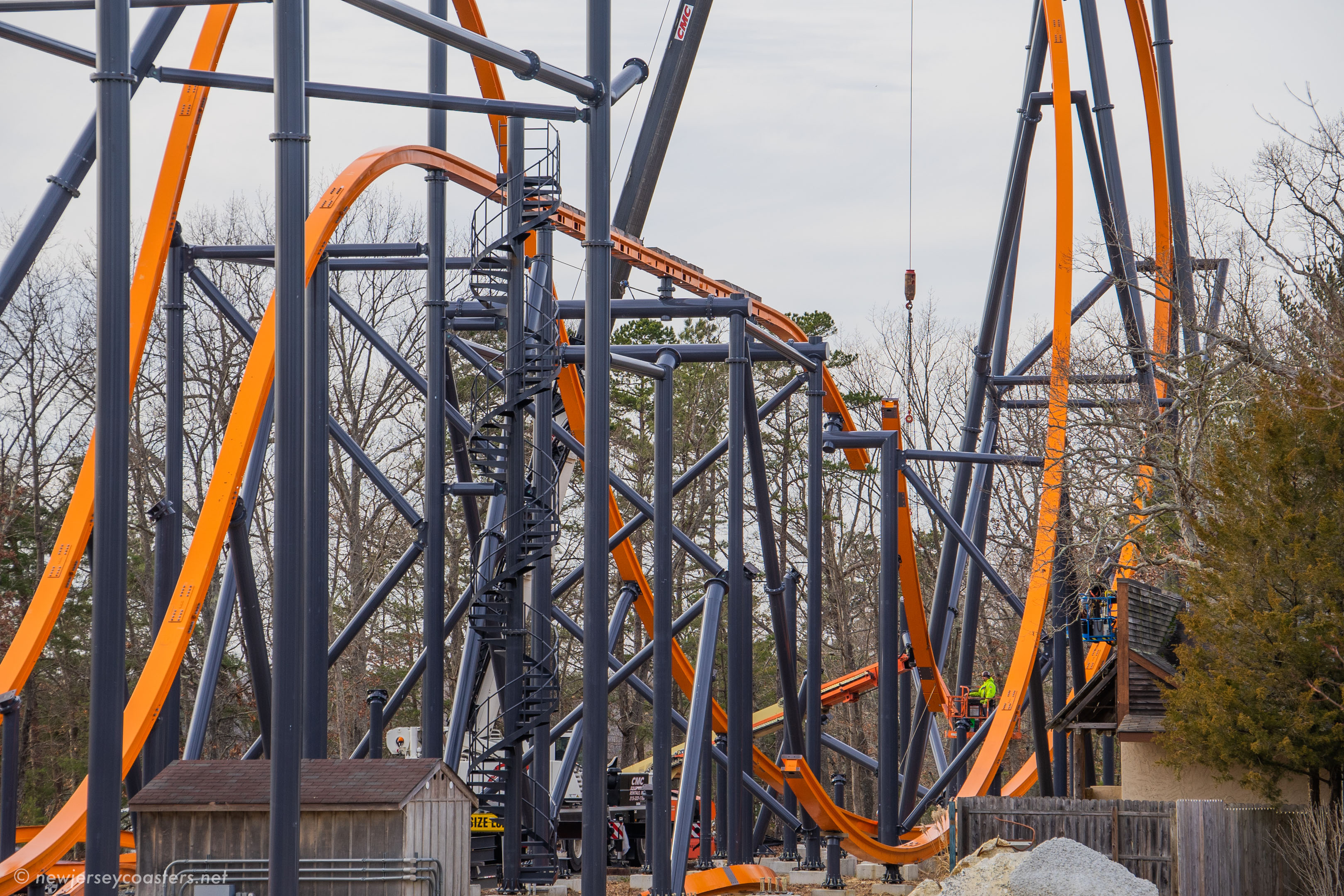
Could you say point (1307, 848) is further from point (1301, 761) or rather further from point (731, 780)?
point (731, 780)

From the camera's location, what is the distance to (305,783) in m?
9.56

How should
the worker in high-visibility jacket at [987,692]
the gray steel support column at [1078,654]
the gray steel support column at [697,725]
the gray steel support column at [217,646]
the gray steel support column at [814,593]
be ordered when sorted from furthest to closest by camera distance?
1. the worker in high-visibility jacket at [987,692]
2. the gray steel support column at [814,593]
3. the gray steel support column at [1078,654]
4. the gray steel support column at [697,725]
5. the gray steel support column at [217,646]

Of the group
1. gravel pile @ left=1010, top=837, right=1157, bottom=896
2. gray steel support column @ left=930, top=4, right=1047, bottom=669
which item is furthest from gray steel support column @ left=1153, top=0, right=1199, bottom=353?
gravel pile @ left=1010, top=837, right=1157, bottom=896

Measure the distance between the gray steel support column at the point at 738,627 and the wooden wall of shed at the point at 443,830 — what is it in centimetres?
590

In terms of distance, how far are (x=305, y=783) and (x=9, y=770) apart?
3.48 metres

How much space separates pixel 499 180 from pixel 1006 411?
2270 centimetres

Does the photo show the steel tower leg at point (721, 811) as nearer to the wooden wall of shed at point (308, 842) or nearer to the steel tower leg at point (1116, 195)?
the steel tower leg at point (1116, 195)

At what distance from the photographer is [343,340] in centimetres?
3231

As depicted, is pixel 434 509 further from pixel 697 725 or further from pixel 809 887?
pixel 809 887

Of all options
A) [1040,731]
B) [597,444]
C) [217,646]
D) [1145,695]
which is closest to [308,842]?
[597,444]

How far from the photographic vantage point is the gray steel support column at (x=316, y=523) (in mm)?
12211

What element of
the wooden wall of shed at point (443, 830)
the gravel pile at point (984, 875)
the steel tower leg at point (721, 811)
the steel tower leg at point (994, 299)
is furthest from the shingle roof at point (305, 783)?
the steel tower leg at point (994, 299)

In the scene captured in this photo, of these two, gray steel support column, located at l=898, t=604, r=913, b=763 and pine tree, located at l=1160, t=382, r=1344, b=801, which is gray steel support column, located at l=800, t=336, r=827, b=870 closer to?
gray steel support column, located at l=898, t=604, r=913, b=763

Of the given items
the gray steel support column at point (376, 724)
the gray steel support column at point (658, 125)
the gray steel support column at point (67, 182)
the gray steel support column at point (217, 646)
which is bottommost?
the gray steel support column at point (376, 724)
